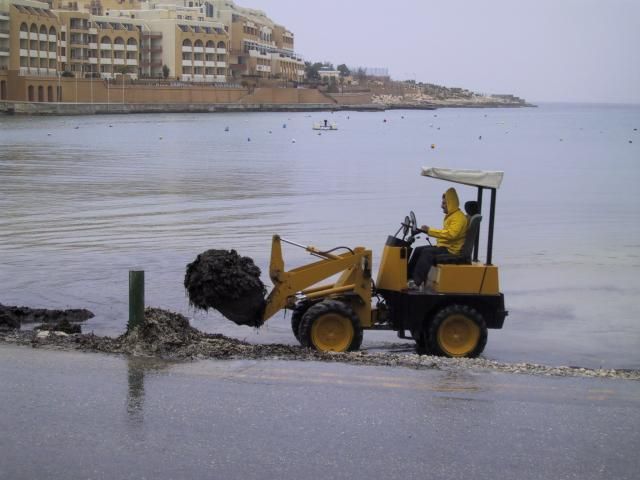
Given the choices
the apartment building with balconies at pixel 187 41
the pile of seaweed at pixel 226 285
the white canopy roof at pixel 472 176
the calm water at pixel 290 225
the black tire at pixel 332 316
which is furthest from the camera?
the apartment building with balconies at pixel 187 41

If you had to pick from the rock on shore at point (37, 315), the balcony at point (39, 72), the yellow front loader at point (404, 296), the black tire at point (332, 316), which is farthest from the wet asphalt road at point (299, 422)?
the balcony at point (39, 72)

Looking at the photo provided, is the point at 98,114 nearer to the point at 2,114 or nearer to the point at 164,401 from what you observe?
the point at 2,114

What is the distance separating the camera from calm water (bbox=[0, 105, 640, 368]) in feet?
48.0

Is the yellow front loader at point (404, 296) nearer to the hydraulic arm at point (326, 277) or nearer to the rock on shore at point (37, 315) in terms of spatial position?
the hydraulic arm at point (326, 277)

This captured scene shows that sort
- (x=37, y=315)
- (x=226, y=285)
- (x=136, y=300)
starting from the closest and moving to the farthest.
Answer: (x=136, y=300) → (x=226, y=285) → (x=37, y=315)

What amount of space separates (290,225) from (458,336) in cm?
1565

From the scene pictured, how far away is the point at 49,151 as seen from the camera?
201 feet

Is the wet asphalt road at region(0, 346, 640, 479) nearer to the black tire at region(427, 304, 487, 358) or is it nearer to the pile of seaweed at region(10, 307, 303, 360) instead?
the pile of seaweed at region(10, 307, 303, 360)

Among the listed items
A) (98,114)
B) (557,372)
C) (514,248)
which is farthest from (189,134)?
(557,372)

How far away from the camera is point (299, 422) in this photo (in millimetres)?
7051

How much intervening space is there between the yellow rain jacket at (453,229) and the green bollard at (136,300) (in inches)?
117

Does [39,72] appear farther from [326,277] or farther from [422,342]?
[422,342]

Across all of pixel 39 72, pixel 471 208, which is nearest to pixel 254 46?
pixel 39 72

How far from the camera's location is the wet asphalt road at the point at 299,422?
625cm
